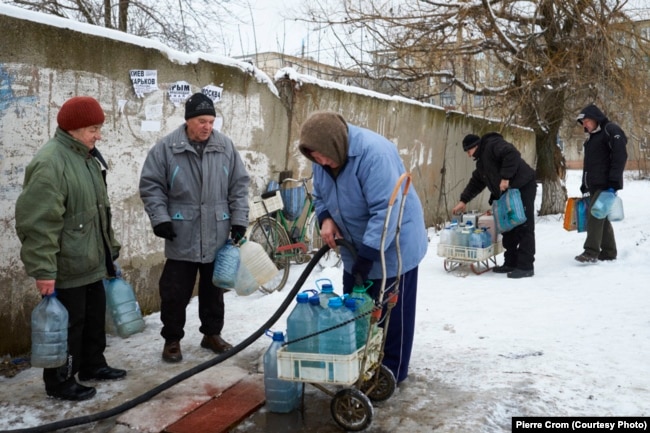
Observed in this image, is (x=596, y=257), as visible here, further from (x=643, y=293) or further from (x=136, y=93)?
(x=136, y=93)

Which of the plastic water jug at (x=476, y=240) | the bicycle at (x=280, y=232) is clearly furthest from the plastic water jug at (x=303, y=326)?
the plastic water jug at (x=476, y=240)

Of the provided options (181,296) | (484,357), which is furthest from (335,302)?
(484,357)

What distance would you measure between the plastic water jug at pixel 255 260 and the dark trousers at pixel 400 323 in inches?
39.7

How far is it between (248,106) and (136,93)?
1514 millimetres

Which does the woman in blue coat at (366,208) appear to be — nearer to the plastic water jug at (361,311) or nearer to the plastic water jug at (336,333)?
the plastic water jug at (361,311)

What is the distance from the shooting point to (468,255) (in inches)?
293

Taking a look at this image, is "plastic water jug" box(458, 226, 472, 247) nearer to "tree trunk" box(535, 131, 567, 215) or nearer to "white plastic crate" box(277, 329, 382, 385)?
"white plastic crate" box(277, 329, 382, 385)

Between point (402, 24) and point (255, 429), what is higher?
point (402, 24)

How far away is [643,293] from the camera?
6227mm

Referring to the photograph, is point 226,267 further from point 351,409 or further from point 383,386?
point 351,409

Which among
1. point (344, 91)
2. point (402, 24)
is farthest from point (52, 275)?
point (402, 24)

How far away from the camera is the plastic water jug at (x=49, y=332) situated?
358cm

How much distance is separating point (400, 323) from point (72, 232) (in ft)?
7.21

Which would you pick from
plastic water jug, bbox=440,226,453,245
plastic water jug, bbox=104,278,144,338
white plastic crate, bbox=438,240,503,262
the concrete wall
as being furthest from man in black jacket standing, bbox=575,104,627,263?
plastic water jug, bbox=104,278,144,338
